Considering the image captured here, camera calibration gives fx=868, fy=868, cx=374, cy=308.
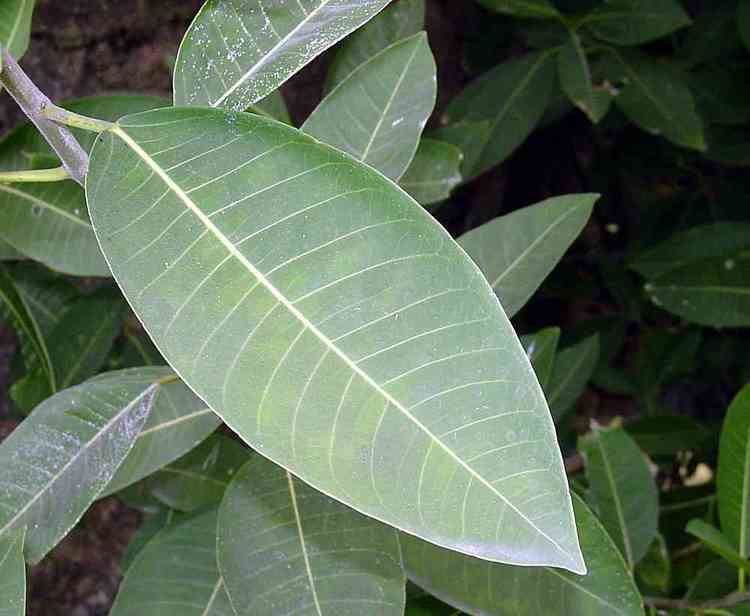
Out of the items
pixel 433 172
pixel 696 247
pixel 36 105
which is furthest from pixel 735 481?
pixel 36 105

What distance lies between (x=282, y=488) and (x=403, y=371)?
0.37 meters

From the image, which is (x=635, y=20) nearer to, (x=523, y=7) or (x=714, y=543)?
(x=523, y=7)

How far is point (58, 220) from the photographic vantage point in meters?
0.96

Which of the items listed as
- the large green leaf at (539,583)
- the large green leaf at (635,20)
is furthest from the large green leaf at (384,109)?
the large green leaf at (635,20)

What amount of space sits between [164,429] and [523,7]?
36.1 inches

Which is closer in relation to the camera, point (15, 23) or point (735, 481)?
point (15, 23)

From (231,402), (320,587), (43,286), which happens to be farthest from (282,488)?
(43,286)

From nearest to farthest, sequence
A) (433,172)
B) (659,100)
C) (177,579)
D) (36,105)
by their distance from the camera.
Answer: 1. (36,105)
2. (177,579)
3. (433,172)
4. (659,100)

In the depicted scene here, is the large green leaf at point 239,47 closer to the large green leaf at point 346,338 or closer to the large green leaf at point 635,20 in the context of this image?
the large green leaf at point 346,338

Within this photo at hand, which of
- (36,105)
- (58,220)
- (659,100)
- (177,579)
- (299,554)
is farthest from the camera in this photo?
(659,100)

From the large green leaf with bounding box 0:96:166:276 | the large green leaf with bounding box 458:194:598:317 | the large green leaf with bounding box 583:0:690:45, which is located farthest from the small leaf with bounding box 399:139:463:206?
the large green leaf with bounding box 583:0:690:45

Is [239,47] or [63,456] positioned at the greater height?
[239,47]

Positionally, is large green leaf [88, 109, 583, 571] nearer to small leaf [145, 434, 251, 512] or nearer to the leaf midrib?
the leaf midrib

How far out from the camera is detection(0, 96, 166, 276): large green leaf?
961 mm
